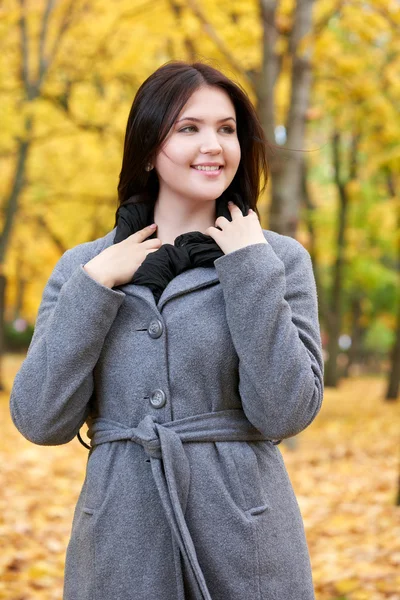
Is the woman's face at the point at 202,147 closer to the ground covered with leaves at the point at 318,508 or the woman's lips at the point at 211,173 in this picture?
the woman's lips at the point at 211,173

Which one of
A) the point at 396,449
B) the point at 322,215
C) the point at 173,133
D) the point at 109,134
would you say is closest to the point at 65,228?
the point at 109,134

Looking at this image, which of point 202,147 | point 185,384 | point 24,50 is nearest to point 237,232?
point 202,147

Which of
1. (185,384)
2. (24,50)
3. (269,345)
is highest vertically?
(24,50)

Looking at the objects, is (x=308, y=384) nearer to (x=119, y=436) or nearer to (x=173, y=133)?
(x=119, y=436)

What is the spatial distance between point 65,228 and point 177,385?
16944mm

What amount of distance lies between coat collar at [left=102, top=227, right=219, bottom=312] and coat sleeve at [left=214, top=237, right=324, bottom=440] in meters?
0.10

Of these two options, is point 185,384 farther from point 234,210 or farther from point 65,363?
point 234,210

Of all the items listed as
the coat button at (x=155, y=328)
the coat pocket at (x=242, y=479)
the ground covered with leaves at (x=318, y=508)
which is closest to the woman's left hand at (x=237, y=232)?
the coat button at (x=155, y=328)

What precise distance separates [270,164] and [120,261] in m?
6.58

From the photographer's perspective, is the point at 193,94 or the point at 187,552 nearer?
the point at 187,552

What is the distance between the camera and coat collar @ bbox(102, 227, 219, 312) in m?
2.13

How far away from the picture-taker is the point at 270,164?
8516 millimetres

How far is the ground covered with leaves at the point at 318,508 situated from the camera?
4426 millimetres

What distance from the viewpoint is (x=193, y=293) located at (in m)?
2.14
